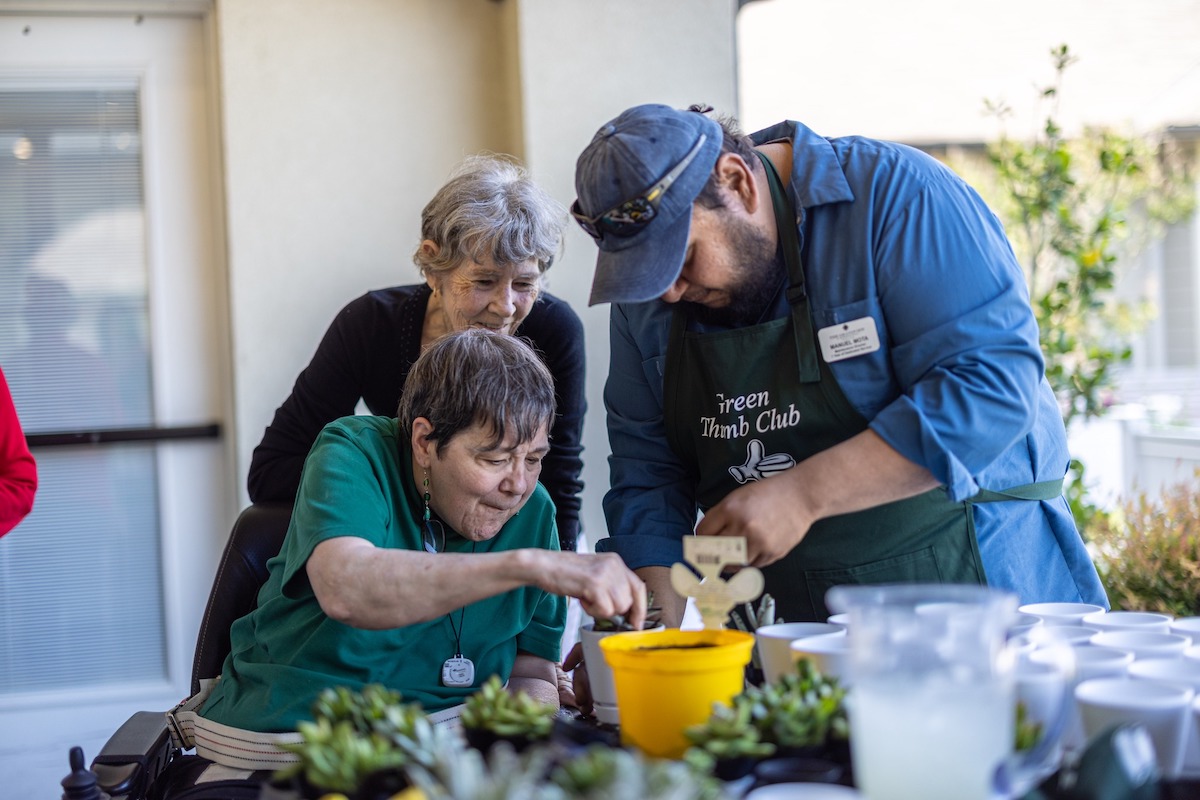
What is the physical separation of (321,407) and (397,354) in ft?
0.71

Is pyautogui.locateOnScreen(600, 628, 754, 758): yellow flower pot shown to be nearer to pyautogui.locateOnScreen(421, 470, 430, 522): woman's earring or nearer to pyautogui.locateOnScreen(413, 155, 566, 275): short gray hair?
pyautogui.locateOnScreen(421, 470, 430, 522): woman's earring

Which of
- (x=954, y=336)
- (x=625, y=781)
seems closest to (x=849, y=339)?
(x=954, y=336)

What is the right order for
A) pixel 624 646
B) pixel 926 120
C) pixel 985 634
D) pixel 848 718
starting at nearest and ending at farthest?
1. pixel 985 634
2. pixel 848 718
3. pixel 624 646
4. pixel 926 120

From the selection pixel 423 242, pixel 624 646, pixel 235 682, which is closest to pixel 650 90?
pixel 423 242

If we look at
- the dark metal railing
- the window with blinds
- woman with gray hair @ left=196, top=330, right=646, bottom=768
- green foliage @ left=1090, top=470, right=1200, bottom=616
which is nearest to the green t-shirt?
woman with gray hair @ left=196, top=330, right=646, bottom=768

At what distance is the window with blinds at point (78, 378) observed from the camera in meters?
3.60

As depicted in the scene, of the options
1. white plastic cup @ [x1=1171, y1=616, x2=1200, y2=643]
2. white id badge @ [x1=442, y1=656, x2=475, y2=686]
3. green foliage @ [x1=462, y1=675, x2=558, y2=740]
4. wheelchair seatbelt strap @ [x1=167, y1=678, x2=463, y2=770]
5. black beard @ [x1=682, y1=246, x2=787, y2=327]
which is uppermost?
black beard @ [x1=682, y1=246, x2=787, y2=327]

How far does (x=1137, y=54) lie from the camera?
24.9 ft

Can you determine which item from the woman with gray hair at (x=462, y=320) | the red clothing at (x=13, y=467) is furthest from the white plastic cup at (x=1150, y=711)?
the red clothing at (x=13, y=467)

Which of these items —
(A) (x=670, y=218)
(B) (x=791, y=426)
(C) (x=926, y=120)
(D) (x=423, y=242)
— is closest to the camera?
(A) (x=670, y=218)

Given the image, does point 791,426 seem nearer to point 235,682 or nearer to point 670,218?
point 670,218

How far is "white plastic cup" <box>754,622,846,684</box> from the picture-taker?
1355 millimetres

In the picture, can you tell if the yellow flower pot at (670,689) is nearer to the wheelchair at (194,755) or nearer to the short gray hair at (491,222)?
the wheelchair at (194,755)

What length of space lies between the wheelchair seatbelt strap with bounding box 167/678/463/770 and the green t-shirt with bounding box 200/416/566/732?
20 millimetres
